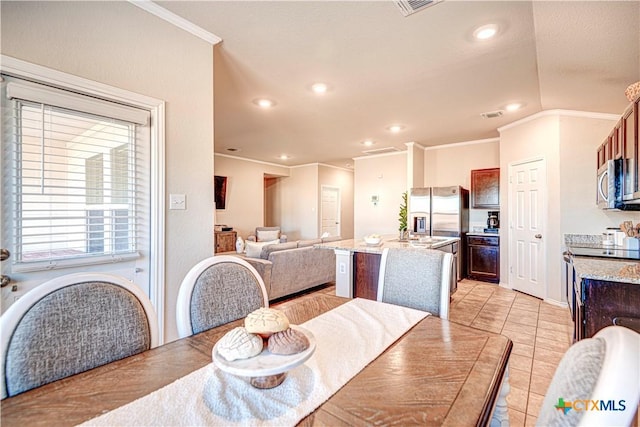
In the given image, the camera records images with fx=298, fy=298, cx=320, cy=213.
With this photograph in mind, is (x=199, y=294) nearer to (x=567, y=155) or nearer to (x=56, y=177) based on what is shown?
(x=56, y=177)

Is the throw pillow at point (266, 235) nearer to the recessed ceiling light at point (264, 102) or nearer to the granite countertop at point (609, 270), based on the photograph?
the recessed ceiling light at point (264, 102)

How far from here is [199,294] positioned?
1266mm

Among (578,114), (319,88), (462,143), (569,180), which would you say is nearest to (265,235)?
(319,88)

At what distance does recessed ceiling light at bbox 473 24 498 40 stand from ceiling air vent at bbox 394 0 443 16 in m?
0.51

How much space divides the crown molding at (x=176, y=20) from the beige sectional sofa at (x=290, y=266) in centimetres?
235

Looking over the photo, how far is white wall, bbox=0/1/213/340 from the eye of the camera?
1503 mm

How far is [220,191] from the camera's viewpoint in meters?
6.51

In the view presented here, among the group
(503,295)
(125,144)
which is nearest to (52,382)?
(125,144)

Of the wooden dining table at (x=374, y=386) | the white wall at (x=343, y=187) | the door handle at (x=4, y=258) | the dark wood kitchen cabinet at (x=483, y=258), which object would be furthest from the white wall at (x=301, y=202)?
the wooden dining table at (x=374, y=386)

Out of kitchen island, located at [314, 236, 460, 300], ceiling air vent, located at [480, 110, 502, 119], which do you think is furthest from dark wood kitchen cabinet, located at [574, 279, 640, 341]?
ceiling air vent, located at [480, 110, 502, 119]

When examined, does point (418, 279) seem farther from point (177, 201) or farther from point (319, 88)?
point (319, 88)

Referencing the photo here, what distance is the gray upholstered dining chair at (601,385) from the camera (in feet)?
1.46

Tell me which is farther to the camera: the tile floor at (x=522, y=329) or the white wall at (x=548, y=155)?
the white wall at (x=548, y=155)

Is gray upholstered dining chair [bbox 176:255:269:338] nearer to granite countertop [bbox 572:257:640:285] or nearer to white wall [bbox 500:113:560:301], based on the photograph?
granite countertop [bbox 572:257:640:285]
